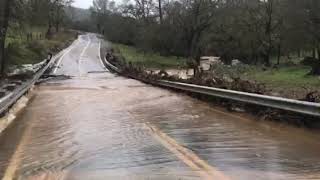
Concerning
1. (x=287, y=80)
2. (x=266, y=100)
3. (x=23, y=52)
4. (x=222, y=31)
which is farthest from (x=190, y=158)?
(x=222, y=31)

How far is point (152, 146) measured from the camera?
10914mm

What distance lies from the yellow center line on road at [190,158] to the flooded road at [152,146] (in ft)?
0.04

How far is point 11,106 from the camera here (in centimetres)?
1891

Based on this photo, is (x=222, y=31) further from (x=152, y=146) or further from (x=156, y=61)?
(x=152, y=146)

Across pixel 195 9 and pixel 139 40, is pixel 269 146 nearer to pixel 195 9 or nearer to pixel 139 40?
pixel 195 9

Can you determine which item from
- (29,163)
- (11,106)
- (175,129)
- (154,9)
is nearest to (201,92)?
(11,106)

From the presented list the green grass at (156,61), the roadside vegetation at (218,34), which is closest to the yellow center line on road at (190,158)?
the green grass at (156,61)

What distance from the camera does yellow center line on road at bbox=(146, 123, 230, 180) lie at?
27.0 ft

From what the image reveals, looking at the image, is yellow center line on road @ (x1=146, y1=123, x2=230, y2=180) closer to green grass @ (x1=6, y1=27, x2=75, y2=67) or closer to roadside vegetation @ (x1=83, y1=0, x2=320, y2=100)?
green grass @ (x1=6, y1=27, x2=75, y2=67)

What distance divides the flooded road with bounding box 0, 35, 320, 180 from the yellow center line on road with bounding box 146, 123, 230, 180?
0.01 meters

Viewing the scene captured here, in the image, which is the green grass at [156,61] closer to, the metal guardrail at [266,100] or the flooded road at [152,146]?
the metal guardrail at [266,100]

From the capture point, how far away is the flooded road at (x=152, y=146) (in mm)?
8562

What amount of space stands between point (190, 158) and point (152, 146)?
1525 mm

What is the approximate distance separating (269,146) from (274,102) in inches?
152
